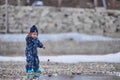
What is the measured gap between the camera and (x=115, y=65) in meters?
18.1

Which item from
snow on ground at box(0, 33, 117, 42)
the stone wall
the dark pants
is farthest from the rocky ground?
the stone wall

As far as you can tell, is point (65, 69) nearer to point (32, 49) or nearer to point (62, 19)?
point (32, 49)

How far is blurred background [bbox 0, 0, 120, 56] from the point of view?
29.3 meters

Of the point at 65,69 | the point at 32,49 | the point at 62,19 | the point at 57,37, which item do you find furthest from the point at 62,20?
the point at 32,49

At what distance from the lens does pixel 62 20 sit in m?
31.1

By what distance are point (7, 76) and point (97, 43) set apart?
1194cm

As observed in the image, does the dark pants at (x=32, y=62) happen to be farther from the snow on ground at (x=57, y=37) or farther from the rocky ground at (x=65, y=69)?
the snow on ground at (x=57, y=37)

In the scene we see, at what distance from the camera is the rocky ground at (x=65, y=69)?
597 inches

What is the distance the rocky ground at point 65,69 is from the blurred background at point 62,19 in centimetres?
918

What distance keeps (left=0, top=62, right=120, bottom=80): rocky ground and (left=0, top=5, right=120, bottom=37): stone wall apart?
11345 millimetres

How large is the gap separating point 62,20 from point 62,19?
0.09 metres

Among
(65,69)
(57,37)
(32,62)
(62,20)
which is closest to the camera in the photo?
(32,62)

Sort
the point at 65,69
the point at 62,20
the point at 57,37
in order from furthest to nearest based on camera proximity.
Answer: the point at 62,20 → the point at 57,37 → the point at 65,69

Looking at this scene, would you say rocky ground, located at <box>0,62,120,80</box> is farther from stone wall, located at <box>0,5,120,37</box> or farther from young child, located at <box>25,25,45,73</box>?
stone wall, located at <box>0,5,120,37</box>
